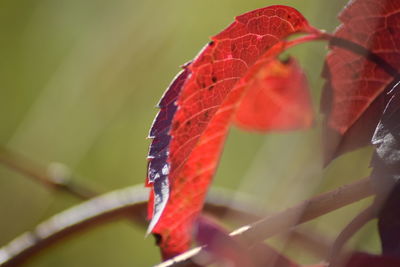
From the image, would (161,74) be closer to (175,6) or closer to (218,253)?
(175,6)

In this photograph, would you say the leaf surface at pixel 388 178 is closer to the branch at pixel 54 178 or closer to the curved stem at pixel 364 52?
the curved stem at pixel 364 52

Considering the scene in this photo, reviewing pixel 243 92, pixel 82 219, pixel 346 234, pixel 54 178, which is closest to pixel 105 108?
pixel 54 178

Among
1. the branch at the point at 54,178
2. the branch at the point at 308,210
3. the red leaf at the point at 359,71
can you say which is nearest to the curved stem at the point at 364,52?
the red leaf at the point at 359,71

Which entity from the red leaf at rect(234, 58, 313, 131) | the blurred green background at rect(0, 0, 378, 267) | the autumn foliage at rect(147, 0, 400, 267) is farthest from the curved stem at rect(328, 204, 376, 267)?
the blurred green background at rect(0, 0, 378, 267)

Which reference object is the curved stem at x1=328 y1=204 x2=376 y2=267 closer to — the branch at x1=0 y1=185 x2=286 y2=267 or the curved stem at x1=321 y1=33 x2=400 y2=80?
the curved stem at x1=321 y1=33 x2=400 y2=80

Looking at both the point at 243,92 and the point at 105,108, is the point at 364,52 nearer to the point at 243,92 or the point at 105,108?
the point at 243,92

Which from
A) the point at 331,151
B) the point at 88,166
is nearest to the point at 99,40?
the point at 88,166
